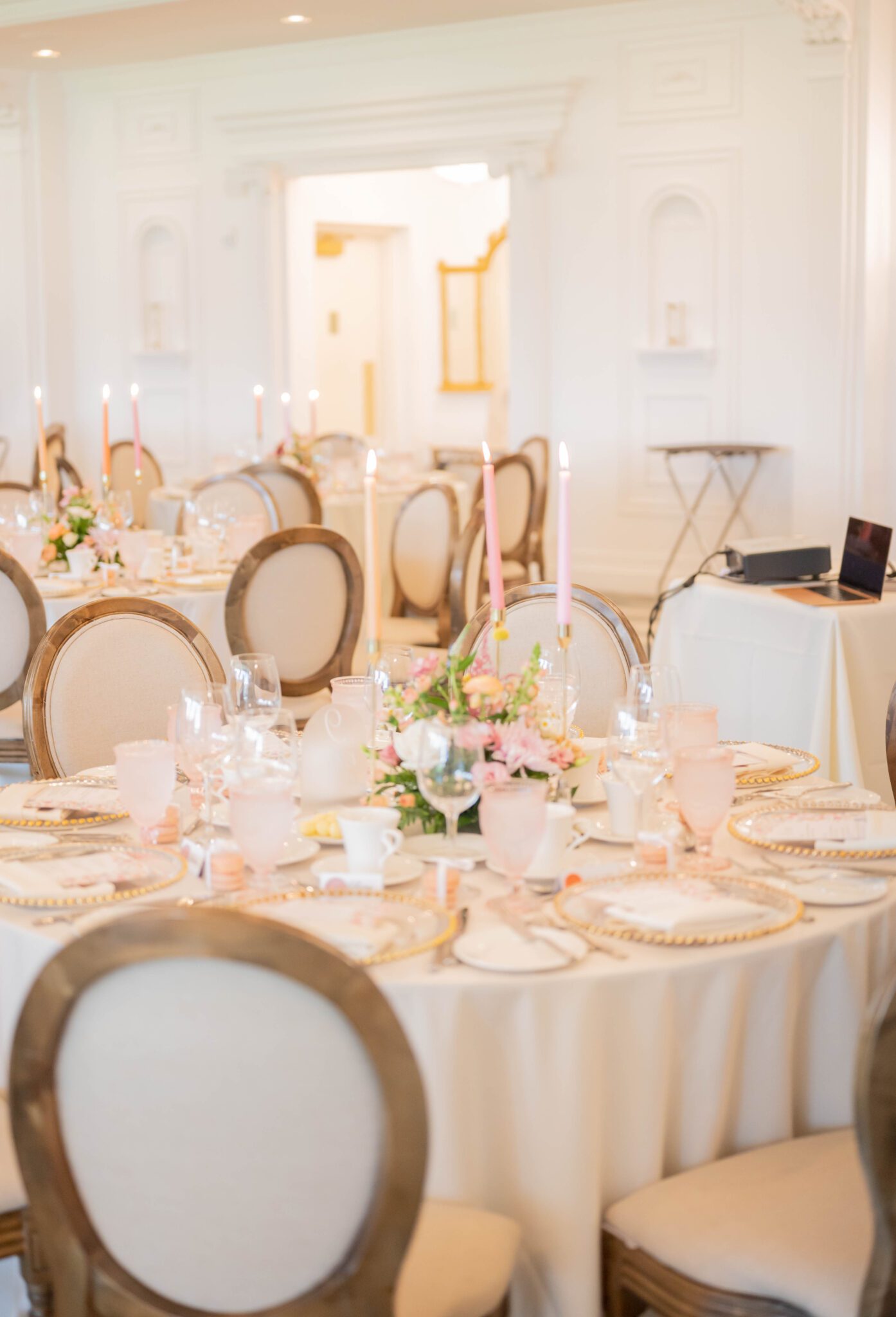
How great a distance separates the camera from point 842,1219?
1.68m

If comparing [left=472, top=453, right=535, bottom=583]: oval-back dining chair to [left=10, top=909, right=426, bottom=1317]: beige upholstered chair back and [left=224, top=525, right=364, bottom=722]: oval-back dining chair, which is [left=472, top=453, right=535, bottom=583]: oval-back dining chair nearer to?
[left=224, top=525, right=364, bottom=722]: oval-back dining chair

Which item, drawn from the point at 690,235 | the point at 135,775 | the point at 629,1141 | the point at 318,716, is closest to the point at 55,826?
the point at 135,775

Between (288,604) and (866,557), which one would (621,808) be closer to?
(866,557)

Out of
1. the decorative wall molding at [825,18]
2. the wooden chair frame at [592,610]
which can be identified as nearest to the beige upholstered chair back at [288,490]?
the decorative wall molding at [825,18]

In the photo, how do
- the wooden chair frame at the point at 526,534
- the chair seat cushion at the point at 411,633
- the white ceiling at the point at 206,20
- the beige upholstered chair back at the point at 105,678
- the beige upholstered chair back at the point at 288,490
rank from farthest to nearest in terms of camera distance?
the white ceiling at the point at 206,20, the wooden chair frame at the point at 526,534, the beige upholstered chair back at the point at 288,490, the chair seat cushion at the point at 411,633, the beige upholstered chair back at the point at 105,678

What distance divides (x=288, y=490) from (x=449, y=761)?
4.91 metres

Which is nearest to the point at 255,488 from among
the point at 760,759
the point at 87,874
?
the point at 760,759

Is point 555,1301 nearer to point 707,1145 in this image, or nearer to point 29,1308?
point 707,1145

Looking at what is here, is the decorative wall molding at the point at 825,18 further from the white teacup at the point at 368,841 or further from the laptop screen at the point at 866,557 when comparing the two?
the white teacup at the point at 368,841

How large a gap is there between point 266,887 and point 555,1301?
2.02 ft

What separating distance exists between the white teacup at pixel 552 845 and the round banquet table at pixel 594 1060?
0.18 meters

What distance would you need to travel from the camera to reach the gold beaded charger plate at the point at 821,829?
2.09 metres

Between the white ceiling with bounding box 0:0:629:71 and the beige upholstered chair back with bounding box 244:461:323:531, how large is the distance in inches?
108

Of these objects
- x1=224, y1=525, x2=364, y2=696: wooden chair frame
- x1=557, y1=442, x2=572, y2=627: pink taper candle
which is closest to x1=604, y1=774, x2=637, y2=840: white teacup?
x1=557, y1=442, x2=572, y2=627: pink taper candle
